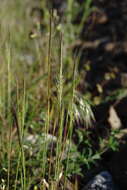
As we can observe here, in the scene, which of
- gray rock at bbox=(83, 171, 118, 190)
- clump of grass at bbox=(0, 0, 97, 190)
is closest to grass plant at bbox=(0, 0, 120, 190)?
clump of grass at bbox=(0, 0, 97, 190)

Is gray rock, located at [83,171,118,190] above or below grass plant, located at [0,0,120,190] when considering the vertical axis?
below

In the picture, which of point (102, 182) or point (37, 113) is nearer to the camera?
point (102, 182)

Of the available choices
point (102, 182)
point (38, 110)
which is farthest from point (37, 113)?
point (102, 182)

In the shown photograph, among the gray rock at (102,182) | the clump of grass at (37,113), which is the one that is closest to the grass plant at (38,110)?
the clump of grass at (37,113)

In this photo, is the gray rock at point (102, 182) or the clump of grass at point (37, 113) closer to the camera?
the clump of grass at point (37, 113)

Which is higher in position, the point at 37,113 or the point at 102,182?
the point at 37,113

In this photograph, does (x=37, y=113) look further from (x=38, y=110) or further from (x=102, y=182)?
(x=102, y=182)

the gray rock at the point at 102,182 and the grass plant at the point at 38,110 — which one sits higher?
the grass plant at the point at 38,110

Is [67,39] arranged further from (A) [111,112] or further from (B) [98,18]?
(A) [111,112]

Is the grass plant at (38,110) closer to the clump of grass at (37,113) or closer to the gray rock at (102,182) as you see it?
the clump of grass at (37,113)

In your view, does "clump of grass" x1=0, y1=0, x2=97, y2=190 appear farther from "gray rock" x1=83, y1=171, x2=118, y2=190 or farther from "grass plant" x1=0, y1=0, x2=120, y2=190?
"gray rock" x1=83, y1=171, x2=118, y2=190

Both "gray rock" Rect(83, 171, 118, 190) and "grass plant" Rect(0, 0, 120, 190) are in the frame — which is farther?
"gray rock" Rect(83, 171, 118, 190)
